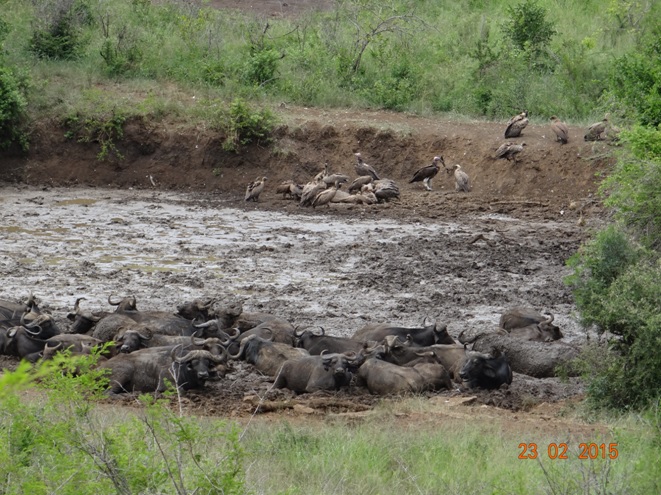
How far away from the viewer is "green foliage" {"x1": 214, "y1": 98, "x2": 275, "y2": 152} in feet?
88.6

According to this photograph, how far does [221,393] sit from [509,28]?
2239cm

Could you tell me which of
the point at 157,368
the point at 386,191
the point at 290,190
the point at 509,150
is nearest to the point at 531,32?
the point at 509,150

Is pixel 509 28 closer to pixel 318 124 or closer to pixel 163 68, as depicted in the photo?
pixel 318 124

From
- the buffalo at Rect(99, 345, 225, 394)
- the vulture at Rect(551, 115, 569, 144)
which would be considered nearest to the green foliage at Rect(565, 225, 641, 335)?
the buffalo at Rect(99, 345, 225, 394)

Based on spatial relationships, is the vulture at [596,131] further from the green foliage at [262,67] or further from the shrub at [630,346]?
the shrub at [630,346]

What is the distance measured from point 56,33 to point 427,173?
12.8 metres

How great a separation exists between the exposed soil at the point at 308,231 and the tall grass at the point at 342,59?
154cm

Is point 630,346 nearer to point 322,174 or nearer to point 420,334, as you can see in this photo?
point 420,334

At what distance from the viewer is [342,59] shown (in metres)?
31.0

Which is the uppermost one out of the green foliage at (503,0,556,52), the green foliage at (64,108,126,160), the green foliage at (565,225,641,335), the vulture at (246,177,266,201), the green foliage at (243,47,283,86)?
the green foliage at (503,0,556,52)

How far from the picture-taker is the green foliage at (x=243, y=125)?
27000 millimetres

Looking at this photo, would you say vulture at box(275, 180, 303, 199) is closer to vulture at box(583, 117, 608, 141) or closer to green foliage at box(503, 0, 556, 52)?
vulture at box(583, 117, 608, 141)

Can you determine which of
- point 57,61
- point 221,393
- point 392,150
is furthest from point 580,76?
point 221,393

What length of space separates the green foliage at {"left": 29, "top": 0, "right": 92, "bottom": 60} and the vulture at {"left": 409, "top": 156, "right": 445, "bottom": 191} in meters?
11.6
